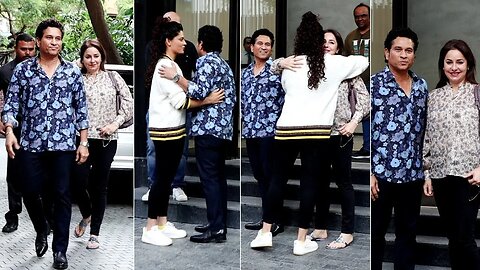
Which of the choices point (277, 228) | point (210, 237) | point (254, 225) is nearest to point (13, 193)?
point (210, 237)

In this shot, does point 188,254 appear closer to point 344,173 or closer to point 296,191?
point 296,191

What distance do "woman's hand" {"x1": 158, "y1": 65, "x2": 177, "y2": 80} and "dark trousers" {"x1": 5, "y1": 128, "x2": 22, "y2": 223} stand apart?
42.0 inches

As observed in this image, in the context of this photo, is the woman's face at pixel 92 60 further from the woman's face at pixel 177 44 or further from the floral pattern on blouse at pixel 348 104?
the floral pattern on blouse at pixel 348 104

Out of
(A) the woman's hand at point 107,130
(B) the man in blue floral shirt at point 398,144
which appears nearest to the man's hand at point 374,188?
(B) the man in blue floral shirt at point 398,144

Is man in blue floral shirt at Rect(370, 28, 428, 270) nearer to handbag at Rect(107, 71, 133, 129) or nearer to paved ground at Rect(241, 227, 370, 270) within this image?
paved ground at Rect(241, 227, 370, 270)

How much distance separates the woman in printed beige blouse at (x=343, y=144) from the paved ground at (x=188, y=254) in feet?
1.67

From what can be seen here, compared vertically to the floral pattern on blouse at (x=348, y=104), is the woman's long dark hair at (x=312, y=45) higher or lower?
higher

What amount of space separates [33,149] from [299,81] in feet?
4.95

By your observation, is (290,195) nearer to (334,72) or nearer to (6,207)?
(334,72)

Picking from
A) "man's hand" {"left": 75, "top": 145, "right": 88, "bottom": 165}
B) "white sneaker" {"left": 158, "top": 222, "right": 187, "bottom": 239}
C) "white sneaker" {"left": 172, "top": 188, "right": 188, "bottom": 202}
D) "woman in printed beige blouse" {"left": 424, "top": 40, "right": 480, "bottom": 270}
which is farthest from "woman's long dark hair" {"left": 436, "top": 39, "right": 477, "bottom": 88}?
"man's hand" {"left": 75, "top": 145, "right": 88, "bottom": 165}

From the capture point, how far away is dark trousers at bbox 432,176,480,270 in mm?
2744

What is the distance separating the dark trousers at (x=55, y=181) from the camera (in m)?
3.43

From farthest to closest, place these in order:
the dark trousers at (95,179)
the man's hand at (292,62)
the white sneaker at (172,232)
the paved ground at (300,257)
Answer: the dark trousers at (95,179), the white sneaker at (172,232), the paved ground at (300,257), the man's hand at (292,62)

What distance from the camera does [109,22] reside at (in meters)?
3.53
